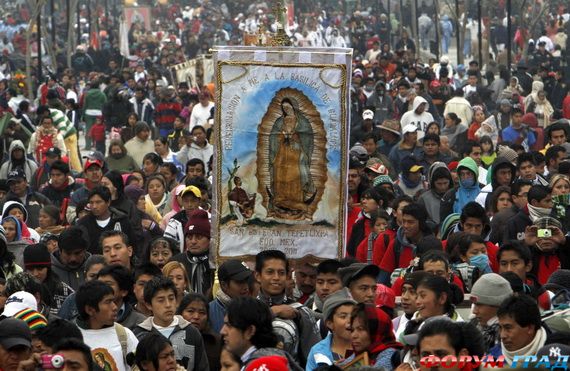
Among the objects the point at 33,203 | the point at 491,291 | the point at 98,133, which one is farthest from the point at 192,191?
the point at 98,133

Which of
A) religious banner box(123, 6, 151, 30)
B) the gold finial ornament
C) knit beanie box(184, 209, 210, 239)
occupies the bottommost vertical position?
knit beanie box(184, 209, 210, 239)

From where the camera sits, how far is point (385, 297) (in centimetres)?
1058

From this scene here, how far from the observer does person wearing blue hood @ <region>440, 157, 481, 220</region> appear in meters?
15.1

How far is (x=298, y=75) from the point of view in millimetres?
12023

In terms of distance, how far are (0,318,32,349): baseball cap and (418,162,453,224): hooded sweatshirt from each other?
6894 millimetres

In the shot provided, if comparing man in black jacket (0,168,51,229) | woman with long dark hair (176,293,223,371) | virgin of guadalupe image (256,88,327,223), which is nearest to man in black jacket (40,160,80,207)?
man in black jacket (0,168,51,229)

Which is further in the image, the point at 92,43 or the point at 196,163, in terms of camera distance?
the point at 92,43

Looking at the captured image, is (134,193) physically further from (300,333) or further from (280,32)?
(300,333)

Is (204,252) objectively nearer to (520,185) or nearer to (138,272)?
(138,272)

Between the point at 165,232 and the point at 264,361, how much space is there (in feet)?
19.4

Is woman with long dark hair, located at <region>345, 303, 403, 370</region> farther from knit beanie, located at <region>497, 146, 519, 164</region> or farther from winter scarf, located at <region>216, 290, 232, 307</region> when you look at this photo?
knit beanie, located at <region>497, 146, 519, 164</region>

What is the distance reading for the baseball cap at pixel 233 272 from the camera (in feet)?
34.7

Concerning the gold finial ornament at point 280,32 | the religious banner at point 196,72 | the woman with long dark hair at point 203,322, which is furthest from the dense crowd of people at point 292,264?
Answer: the religious banner at point 196,72

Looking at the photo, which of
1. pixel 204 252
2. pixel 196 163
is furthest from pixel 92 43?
pixel 204 252
